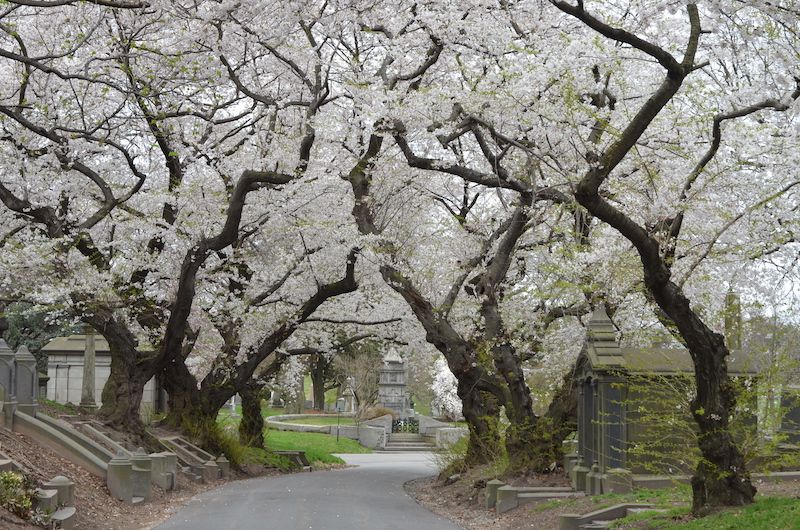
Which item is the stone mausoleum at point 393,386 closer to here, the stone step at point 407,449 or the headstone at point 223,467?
the stone step at point 407,449

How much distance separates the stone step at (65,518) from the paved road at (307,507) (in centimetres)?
138

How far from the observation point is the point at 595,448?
56.9 feet

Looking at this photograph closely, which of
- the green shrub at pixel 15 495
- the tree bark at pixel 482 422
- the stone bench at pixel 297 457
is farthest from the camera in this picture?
the stone bench at pixel 297 457

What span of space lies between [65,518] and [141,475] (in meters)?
5.17

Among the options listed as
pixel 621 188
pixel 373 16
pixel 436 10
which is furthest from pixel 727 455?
pixel 373 16

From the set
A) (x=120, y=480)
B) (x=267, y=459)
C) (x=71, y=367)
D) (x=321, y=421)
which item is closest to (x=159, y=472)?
(x=120, y=480)

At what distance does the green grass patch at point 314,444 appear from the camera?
37.8 meters

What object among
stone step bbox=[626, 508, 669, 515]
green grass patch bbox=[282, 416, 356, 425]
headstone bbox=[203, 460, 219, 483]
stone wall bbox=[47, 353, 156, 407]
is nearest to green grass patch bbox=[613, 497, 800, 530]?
stone step bbox=[626, 508, 669, 515]

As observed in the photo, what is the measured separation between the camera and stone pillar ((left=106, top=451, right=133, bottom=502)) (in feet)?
57.9

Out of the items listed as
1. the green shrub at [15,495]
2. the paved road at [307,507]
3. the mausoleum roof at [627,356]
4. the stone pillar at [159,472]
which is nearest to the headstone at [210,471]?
the paved road at [307,507]

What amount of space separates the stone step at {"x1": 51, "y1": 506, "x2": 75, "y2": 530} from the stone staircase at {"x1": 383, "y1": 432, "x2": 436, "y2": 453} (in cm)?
3613

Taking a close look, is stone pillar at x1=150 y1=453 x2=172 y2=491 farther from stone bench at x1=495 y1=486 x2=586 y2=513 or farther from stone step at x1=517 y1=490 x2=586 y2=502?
stone step at x1=517 y1=490 x2=586 y2=502

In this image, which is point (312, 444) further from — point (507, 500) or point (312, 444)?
point (507, 500)

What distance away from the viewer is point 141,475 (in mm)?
18734
